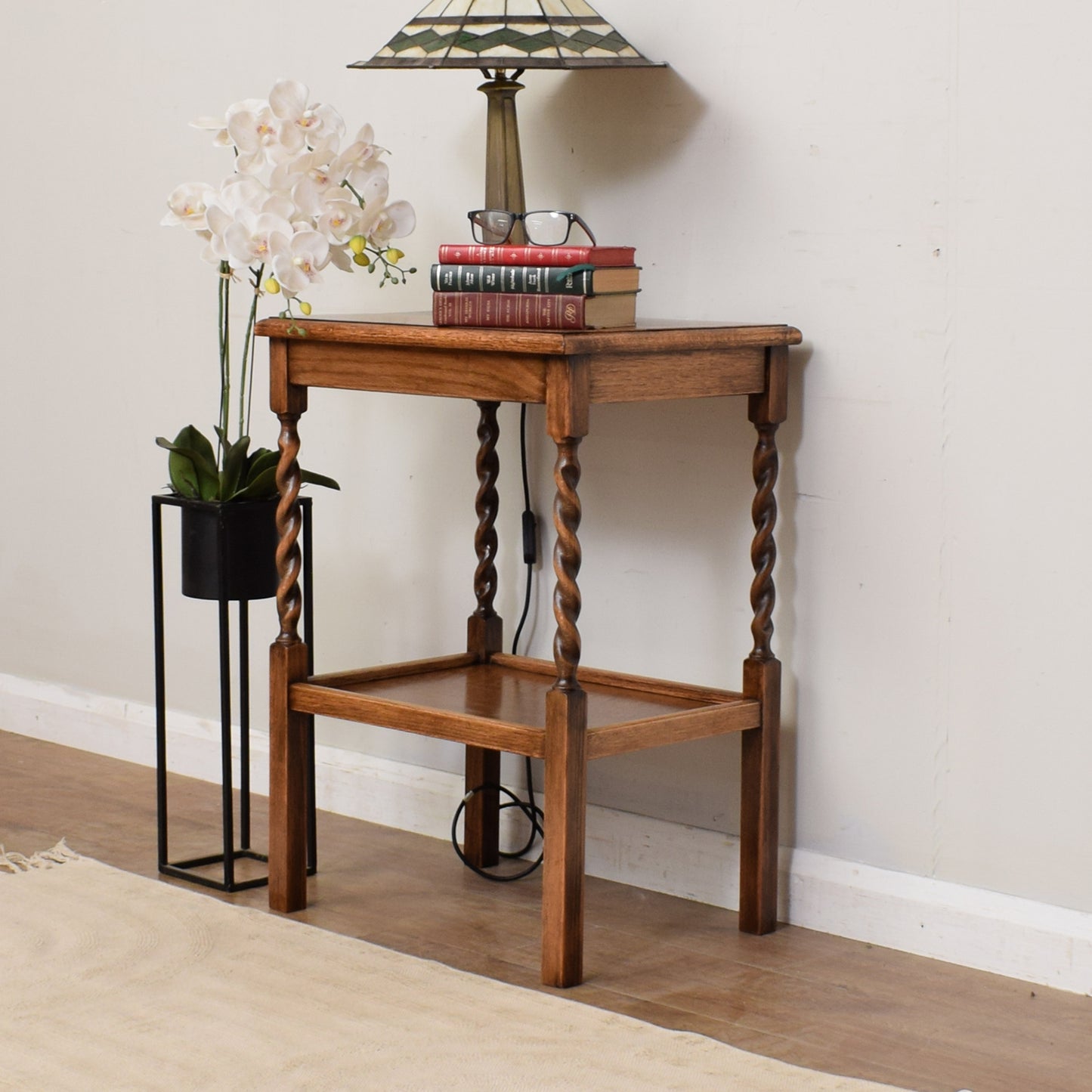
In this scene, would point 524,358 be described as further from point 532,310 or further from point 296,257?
point 296,257

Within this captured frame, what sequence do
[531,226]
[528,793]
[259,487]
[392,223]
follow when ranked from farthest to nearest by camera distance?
[528,793] < [259,487] < [392,223] < [531,226]

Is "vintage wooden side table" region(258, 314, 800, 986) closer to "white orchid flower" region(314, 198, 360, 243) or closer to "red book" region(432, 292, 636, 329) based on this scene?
"red book" region(432, 292, 636, 329)

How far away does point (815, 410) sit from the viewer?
7.28 ft

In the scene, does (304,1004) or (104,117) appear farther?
(104,117)

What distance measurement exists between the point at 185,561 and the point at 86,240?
1066mm

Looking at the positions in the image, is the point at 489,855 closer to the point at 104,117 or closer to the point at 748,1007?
the point at 748,1007

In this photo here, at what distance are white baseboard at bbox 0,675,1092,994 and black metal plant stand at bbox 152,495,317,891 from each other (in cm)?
24

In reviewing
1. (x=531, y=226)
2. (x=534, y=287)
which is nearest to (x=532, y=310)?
(x=534, y=287)

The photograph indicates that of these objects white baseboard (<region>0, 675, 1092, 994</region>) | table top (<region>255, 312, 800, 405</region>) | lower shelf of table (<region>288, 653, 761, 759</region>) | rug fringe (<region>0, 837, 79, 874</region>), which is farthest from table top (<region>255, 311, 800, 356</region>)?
rug fringe (<region>0, 837, 79, 874</region>)

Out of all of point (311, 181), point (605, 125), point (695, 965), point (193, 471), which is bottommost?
point (695, 965)

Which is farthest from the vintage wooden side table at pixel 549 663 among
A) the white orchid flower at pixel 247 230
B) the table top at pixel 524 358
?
the white orchid flower at pixel 247 230

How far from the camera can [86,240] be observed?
10.5 feet

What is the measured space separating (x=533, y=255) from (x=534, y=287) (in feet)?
0.13

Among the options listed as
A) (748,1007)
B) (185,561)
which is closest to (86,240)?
(185,561)
